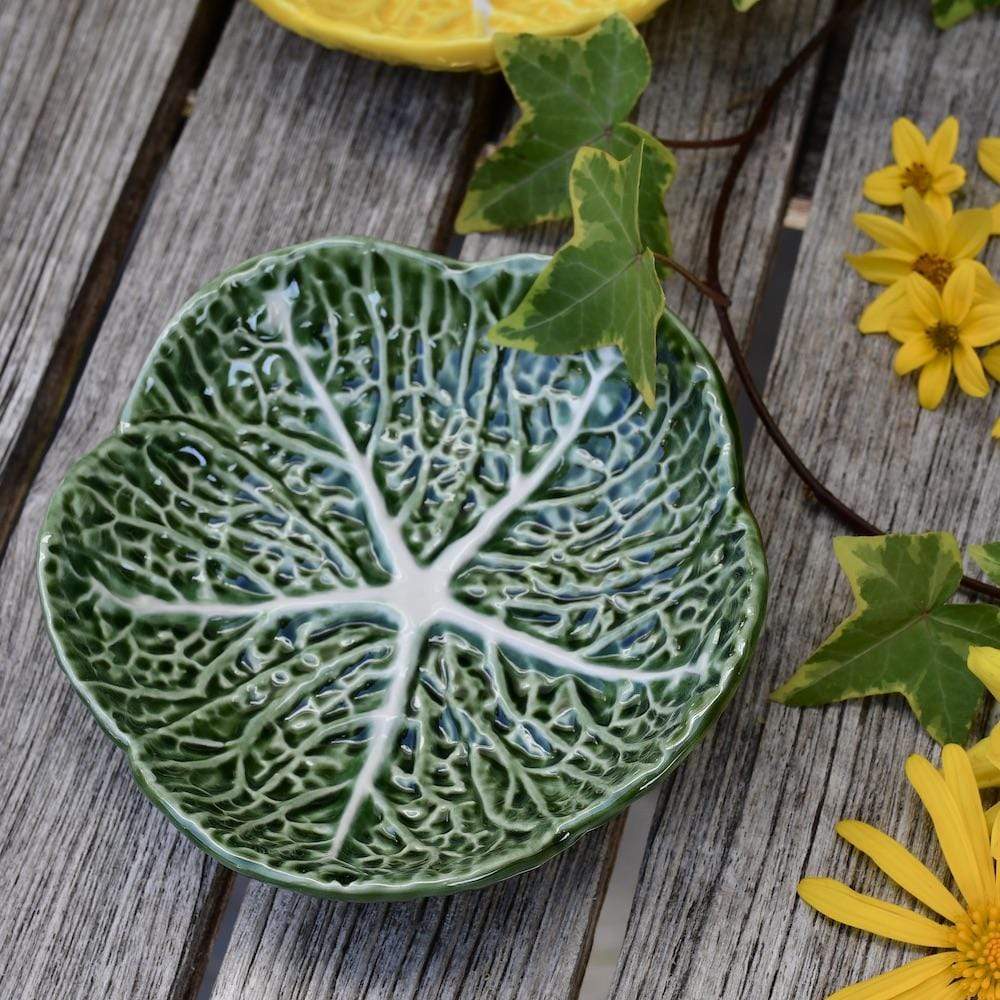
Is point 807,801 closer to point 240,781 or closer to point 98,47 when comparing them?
point 240,781

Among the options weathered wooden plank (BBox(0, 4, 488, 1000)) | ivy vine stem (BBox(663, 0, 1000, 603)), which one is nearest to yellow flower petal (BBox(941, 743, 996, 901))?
ivy vine stem (BBox(663, 0, 1000, 603))

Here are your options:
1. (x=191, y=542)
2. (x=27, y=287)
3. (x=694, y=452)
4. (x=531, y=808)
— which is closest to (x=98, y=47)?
(x=27, y=287)

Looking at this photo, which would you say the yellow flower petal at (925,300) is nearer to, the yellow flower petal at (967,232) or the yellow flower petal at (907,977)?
the yellow flower petal at (967,232)

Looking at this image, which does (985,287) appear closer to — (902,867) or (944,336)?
(944,336)

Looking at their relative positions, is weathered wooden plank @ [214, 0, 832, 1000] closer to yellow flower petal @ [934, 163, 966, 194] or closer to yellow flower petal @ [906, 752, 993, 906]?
yellow flower petal @ [906, 752, 993, 906]

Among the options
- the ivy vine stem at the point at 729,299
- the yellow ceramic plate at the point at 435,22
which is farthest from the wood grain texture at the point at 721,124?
the yellow ceramic plate at the point at 435,22

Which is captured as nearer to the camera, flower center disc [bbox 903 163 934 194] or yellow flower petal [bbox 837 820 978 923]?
yellow flower petal [bbox 837 820 978 923]

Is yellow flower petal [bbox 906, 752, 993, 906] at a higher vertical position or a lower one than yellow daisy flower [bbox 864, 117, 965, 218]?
lower
